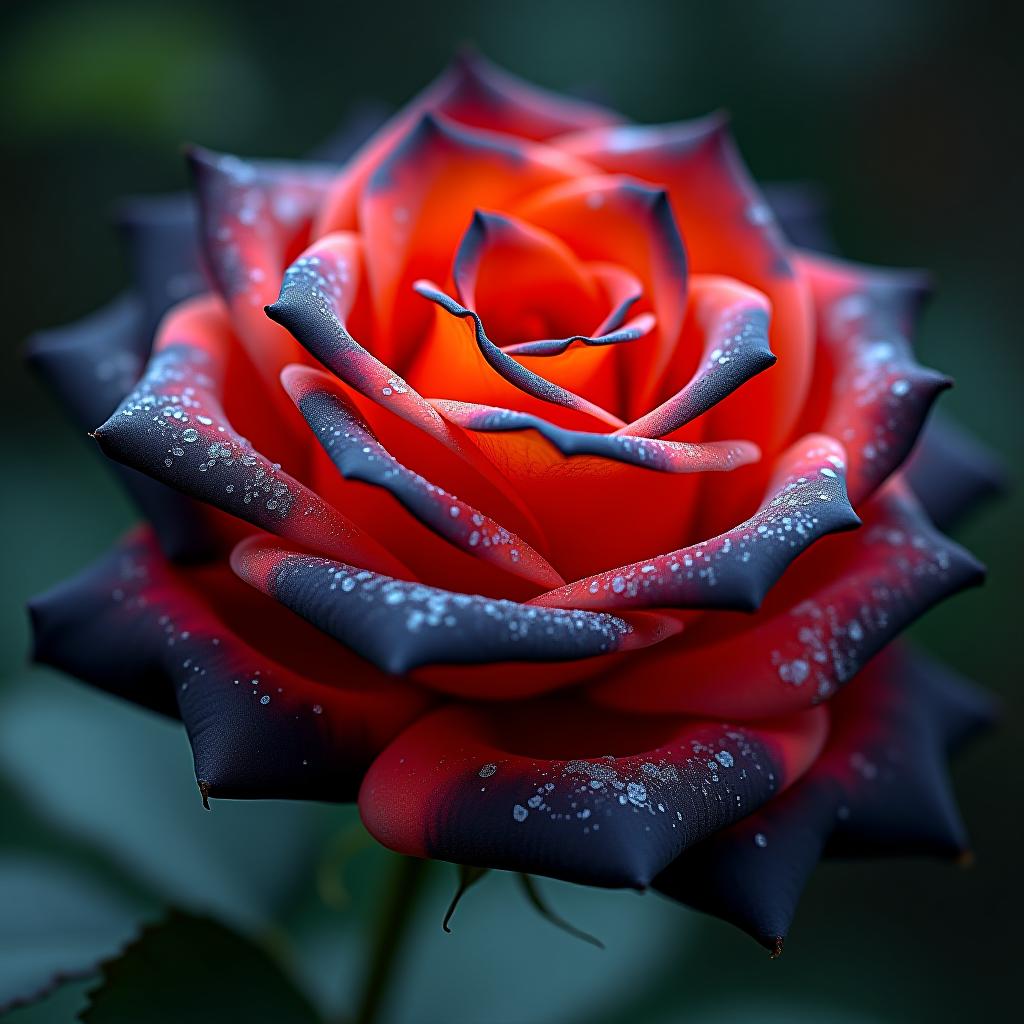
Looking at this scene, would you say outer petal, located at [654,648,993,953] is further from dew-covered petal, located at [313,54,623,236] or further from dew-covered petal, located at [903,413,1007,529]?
dew-covered petal, located at [313,54,623,236]

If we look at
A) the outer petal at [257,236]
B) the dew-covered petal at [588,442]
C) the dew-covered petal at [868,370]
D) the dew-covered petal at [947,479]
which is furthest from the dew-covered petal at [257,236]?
the dew-covered petal at [947,479]

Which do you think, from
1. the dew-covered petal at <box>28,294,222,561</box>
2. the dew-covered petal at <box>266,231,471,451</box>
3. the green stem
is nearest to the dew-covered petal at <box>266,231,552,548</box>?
the dew-covered petal at <box>266,231,471,451</box>

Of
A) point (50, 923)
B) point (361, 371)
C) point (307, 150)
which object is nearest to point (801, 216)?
point (361, 371)

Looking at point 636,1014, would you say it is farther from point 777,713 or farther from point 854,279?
point 854,279

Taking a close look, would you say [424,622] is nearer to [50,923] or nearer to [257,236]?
[257,236]

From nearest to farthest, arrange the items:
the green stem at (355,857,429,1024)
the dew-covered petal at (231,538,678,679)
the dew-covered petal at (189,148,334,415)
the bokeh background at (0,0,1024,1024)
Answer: the dew-covered petal at (231,538,678,679)
the dew-covered petal at (189,148,334,415)
the green stem at (355,857,429,1024)
the bokeh background at (0,0,1024,1024)

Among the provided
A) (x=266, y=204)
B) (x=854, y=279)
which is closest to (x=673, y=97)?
(x=854, y=279)
